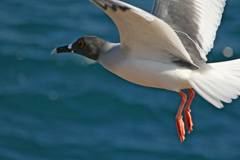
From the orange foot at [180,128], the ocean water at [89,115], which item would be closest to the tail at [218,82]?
the orange foot at [180,128]

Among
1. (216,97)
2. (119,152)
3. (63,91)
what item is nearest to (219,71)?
(216,97)

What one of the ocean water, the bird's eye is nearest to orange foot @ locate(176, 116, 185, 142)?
the bird's eye

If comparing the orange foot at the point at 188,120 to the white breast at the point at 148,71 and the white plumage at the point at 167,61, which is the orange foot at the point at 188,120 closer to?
the white plumage at the point at 167,61

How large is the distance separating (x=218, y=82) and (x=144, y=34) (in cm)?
61

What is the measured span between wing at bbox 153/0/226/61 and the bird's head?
0.55m

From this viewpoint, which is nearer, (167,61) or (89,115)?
(167,61)

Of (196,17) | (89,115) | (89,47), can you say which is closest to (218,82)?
(196,17)

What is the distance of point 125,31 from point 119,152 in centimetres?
500

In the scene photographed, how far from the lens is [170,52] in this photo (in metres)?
6.46

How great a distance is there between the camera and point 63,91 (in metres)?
11.8

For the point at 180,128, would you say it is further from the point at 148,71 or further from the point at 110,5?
the point at 110,5

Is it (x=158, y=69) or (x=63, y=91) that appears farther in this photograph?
(x=63, y=91)

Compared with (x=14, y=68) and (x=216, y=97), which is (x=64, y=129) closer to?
(x=14, y=68)

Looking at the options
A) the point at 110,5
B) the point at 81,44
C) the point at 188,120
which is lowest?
the point at 188,120
